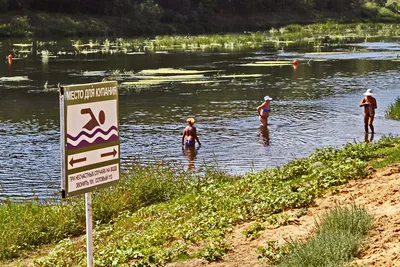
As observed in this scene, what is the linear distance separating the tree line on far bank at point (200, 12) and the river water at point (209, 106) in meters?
33.6

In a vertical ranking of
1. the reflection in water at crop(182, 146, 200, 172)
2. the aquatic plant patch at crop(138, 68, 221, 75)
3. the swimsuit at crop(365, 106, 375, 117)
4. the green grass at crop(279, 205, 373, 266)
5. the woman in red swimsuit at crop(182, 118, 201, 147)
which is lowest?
the reflection in water at crop(182, 146, 200, 172)

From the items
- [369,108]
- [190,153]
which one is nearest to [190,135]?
[190,153]

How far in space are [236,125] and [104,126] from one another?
62.9 ft

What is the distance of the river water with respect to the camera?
21.2 meters

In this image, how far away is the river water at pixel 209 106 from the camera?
21.2m

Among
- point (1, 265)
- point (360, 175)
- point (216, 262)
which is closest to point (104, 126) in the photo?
point (216, 262)

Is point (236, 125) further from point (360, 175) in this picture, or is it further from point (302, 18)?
point (302, 18)

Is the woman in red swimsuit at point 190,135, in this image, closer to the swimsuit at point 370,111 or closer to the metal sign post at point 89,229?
the swimsuit at point 370,111

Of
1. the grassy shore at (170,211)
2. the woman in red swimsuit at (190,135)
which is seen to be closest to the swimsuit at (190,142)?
the woman in red swimsuit at (190,135)

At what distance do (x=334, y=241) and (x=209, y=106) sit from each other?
22.8 meters

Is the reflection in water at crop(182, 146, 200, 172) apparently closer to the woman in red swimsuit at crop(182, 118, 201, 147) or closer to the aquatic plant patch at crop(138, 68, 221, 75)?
the woman in red swimsuit at crop(182, 118, 201, 147)

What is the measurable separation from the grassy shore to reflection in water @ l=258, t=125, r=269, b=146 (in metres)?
7.65

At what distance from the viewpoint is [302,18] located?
116m

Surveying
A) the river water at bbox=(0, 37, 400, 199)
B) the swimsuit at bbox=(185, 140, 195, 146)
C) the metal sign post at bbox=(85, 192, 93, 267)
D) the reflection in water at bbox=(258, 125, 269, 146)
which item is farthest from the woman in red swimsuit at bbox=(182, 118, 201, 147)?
the metal sign post at bbox=(85, 192, 93, 267)
